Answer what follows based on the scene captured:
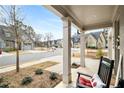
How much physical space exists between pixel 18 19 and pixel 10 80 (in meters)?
1.18

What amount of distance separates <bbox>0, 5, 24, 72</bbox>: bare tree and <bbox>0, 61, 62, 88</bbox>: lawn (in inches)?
10.1

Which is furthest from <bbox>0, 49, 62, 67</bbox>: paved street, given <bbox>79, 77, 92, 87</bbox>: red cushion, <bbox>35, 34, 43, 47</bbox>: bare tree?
<bbox>79, 77, 92, 87</bbox>: red cushion

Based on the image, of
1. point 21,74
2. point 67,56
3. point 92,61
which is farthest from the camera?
point 92,61

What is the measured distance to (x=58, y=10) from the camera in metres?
3.47

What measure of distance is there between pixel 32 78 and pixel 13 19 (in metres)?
1.43

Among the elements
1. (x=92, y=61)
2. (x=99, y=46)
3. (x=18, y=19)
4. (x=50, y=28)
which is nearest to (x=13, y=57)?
(x=18, y=19)

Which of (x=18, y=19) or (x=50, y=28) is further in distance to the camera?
(x=50, y=28)

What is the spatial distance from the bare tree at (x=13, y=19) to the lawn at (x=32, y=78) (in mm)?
257

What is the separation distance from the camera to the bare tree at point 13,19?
8.69ft

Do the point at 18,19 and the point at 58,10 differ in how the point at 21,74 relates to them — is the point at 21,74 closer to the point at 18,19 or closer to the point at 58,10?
the point at 18,19

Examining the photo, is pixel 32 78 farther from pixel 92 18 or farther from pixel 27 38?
pixel 92 18

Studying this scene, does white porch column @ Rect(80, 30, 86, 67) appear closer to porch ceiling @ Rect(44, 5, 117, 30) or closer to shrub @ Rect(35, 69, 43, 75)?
porch ceiling @ Rect(44, 5, 117, 30)

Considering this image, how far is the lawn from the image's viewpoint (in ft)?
9.43

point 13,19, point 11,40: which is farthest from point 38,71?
point 13,19
